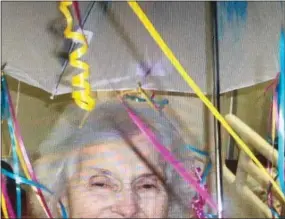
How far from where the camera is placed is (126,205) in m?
1.00

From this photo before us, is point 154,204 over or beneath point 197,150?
beneath

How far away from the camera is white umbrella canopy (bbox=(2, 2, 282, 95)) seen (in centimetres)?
A: 89

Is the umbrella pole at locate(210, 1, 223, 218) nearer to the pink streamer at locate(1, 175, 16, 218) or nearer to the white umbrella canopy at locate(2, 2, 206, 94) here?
the white umbrella canopy at locate(2, 2, 206, 94)

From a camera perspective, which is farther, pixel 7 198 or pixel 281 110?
pixel 7 198

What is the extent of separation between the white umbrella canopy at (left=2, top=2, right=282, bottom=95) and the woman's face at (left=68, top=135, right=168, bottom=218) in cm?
14

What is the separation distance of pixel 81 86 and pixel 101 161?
0.85ft

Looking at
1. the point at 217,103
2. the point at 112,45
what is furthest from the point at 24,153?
the point at 217,103

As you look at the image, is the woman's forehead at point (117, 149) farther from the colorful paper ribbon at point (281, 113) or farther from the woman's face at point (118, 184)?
the colorful paper ribbon at point (281, 113)

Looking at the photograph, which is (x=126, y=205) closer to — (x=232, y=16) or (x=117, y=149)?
(x=117, y=149)

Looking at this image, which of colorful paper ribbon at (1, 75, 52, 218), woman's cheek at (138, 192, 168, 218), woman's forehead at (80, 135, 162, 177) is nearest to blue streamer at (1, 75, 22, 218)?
colorful paper ribbon at (1, 75, 52, 218)

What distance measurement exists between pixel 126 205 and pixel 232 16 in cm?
42

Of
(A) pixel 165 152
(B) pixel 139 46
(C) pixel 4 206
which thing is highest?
(B) pixel 139 46

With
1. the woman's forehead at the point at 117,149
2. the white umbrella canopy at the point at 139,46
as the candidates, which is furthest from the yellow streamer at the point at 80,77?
the woman's forehead at the point at 117,149

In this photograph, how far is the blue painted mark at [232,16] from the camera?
92cm
